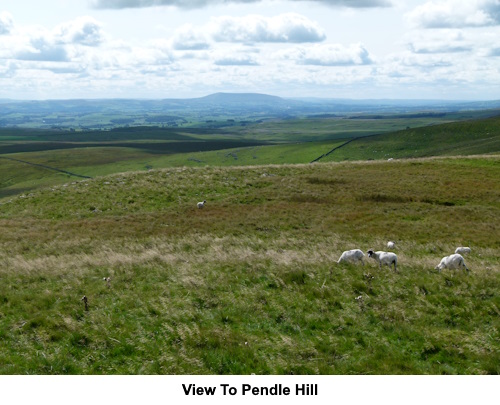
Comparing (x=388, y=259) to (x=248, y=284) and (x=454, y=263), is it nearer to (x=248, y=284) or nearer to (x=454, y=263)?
(x=454, y=263)

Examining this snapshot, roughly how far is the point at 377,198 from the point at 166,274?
91.3 feet

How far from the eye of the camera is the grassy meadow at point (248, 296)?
997 cm

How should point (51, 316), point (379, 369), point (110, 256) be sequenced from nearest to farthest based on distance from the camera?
point (379, 369) < point (51, 316) < point (110, 256)

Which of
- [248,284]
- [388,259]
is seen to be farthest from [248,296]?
[388,259]

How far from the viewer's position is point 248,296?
1382 centimetres

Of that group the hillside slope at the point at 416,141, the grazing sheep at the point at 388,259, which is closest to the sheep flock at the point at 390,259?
the grazing sheep at the point at 388,259

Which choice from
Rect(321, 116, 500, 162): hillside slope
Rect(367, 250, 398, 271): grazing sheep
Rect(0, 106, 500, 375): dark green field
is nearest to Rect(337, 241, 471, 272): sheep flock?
Rect(367, 250, 398, 271): grazing sheep

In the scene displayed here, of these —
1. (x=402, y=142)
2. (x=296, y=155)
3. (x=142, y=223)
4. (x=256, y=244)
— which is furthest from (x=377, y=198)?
(x=402, y=142)

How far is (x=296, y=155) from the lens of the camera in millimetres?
144750

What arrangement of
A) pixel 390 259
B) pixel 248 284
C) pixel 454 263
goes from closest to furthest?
pixel 248 284
pixel 454 263
pixel 390 259

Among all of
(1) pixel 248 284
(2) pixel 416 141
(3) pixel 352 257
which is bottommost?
(1) pixel 248 284

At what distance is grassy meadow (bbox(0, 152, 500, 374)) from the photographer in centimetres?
997

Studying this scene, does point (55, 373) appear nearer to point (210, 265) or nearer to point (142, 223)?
point (210, 265)

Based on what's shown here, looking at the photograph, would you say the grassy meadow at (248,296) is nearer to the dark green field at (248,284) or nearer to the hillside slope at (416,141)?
the dark green field at (248,284)
